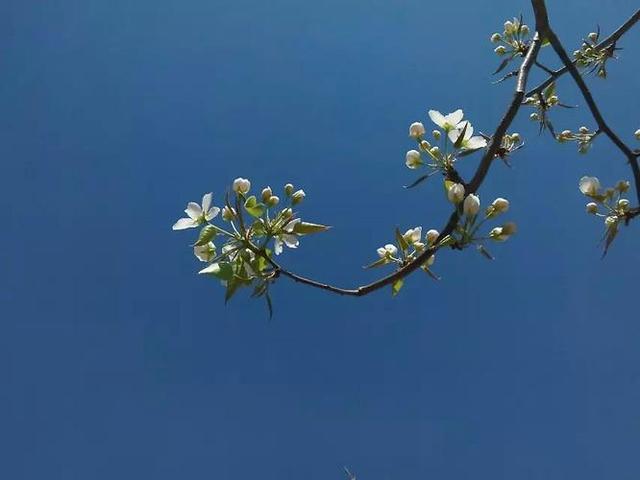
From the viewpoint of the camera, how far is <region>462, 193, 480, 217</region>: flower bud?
2115mm

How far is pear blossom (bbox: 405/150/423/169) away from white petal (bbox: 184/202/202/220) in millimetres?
818

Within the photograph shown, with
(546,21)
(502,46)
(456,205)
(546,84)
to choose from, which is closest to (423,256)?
(456,205)

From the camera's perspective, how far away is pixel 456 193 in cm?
216

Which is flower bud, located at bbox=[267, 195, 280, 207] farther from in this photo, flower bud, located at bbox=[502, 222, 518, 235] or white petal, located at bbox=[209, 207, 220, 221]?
flower bud, located at bbox=[502, 222, 518, 235]

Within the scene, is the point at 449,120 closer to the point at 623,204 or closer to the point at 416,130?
the point at 416,130

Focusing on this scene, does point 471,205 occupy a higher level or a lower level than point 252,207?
lower

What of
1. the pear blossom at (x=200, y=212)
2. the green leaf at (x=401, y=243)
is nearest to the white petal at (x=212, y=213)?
the pear blossom at (x=200, y=212)

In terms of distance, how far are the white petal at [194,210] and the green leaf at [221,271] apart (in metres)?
0.41

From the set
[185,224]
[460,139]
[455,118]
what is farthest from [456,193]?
[185,224]

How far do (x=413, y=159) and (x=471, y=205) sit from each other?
23.3 inches

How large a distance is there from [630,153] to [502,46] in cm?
193

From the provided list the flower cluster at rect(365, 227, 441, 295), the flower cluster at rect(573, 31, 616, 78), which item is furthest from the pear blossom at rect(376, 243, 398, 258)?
the flower cluster at rect(573, 31, 616, 78)

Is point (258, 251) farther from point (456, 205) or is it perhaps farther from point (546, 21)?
point (546, 21)

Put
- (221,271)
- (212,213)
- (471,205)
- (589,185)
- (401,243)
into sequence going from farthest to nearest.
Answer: (589,185) → (212,213) → (401,243) → (221,271) → (471,205)
